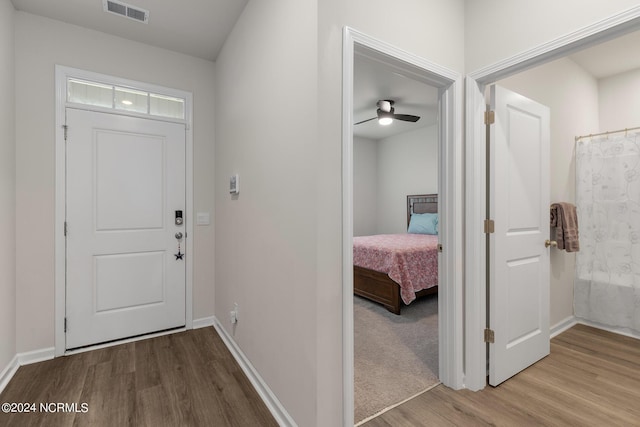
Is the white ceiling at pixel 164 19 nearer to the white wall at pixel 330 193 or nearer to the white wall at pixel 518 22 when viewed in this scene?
the white wall at pixel 330 193

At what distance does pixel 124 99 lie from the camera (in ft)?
8.85

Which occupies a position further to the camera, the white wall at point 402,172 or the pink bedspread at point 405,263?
the white wall at point 402,172

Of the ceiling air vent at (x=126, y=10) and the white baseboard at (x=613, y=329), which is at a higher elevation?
the ceiling air vent at (x=126, y=10)

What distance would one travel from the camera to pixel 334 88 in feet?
4.63

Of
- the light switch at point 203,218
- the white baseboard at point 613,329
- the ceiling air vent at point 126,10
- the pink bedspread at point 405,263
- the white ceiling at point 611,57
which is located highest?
the ceiling air vent at point 126,10

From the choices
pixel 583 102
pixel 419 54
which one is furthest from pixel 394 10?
pixel 583 102

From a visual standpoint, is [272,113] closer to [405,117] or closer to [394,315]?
[394,315]

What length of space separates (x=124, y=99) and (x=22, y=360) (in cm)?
235

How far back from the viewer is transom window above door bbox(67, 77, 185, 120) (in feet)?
8.27

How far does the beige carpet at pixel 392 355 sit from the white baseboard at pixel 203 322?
5.12 ft

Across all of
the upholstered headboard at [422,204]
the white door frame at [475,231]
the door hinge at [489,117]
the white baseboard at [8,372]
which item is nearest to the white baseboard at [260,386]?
the white door frame at [475,231]

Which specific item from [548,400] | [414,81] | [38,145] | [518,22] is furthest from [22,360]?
[414,81]

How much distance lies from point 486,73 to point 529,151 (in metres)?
0.74

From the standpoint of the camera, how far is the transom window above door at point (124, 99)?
8.27 feet
